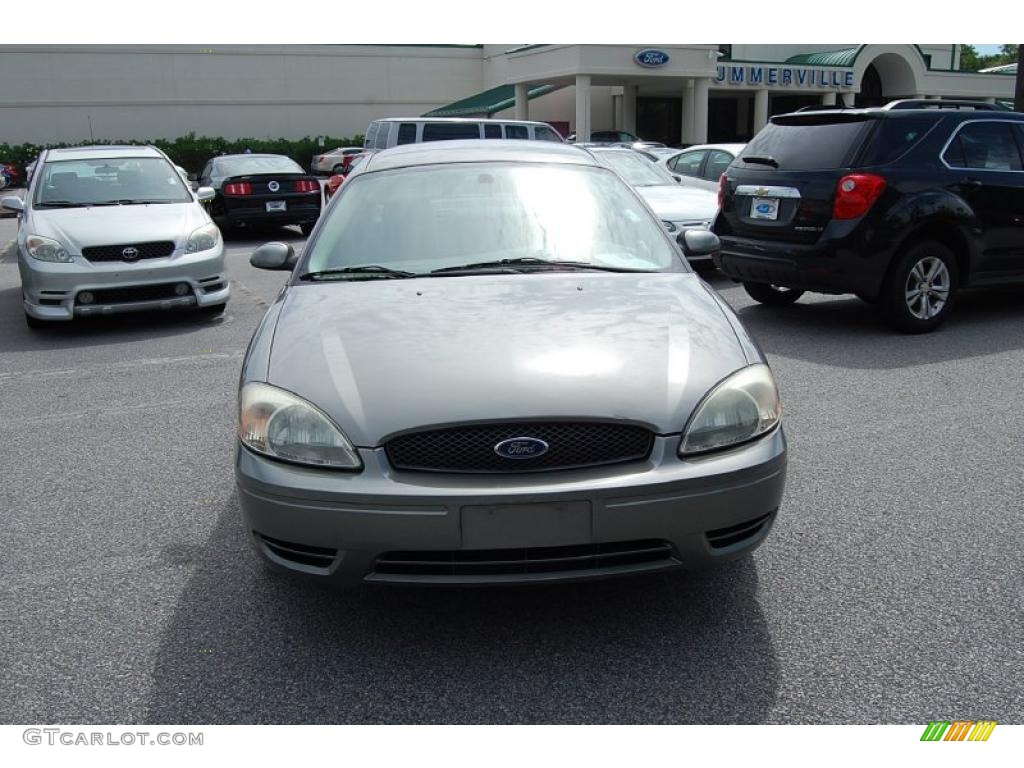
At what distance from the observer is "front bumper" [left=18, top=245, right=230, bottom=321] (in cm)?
817

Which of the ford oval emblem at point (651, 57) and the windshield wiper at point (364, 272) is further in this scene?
the ford oval emblem at point (651, 57)

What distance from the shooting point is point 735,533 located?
302 cm

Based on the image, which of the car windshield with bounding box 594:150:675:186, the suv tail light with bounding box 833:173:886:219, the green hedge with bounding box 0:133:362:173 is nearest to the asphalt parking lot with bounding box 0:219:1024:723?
the suv tail light with bounding box 833:173:886:219

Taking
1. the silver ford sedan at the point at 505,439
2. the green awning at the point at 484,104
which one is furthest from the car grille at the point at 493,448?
the green awning at the point at 484,104

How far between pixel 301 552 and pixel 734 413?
1451 millimetres

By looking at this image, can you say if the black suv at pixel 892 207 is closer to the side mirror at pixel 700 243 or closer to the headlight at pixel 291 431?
the side mirror at pixel 700 243

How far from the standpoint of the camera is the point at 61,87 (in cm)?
4378

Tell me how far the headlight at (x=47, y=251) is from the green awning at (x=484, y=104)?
114ft

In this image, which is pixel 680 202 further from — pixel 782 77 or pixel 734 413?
pixel 782 77

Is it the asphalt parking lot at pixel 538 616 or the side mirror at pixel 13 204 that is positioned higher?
the side mirror at pixel 13 204

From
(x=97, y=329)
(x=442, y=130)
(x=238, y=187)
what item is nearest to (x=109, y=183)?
(x=97, y=329)

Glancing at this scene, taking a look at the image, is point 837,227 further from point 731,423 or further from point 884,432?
point 731,423

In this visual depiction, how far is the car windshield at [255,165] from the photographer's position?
52.9 ft

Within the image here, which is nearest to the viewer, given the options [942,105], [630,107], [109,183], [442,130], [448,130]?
[942,105]
